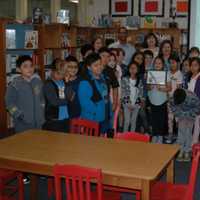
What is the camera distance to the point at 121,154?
10.1 ft

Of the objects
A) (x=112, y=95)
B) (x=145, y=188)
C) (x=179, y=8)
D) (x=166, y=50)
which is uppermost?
(x=179, y=8)

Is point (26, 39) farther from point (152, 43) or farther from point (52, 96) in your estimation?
point (52, 96)

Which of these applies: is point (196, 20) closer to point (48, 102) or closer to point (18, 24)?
point (18, 24)

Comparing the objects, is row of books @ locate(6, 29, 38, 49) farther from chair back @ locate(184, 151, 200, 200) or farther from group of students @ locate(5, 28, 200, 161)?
chair back @ locate(184, 151, 200, 200)

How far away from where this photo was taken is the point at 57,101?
4.45m

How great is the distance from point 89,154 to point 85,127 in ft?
3.03

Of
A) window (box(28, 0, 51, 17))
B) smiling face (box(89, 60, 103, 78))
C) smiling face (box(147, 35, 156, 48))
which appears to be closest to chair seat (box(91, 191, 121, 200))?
smiling face (box(89, 60, 103, 78))

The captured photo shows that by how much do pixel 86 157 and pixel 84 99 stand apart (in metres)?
1.62

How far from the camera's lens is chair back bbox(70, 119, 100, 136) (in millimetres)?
3957

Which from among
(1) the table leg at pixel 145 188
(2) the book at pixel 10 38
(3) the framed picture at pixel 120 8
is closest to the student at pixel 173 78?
(2) the book at pixel 10 38

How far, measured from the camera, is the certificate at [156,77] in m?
5.61

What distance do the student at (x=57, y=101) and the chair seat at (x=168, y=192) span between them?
5.30 feet

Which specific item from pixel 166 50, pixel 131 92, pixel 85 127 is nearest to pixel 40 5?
pixel 166 50

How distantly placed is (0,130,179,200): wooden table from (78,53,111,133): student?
0.99 meters
